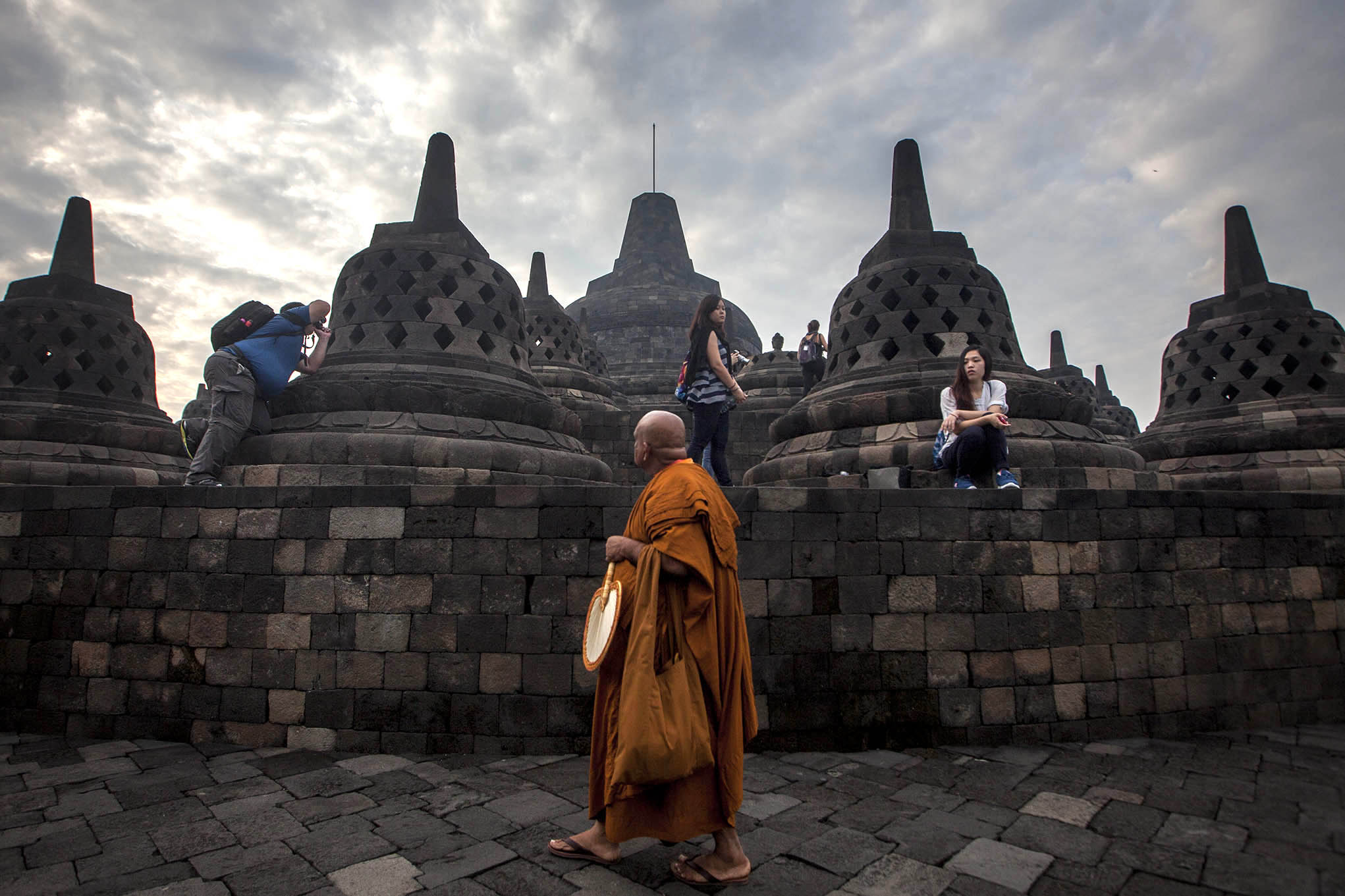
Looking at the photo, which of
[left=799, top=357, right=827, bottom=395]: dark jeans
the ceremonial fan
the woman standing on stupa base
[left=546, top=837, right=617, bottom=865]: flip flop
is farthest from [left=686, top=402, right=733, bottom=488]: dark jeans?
[left=799, top=357, right=827, bottom=395]: dark jeans

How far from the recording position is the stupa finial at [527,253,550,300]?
18.8m

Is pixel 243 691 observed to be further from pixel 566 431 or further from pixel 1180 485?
pixel 1180 485

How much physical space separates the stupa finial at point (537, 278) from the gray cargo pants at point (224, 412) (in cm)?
1320

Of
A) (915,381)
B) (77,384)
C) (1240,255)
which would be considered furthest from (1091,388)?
(77,384)

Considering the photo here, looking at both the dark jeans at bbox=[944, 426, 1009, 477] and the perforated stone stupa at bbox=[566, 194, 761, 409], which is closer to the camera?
the dark jeans at bbox=[944, 426, 1009, 477]

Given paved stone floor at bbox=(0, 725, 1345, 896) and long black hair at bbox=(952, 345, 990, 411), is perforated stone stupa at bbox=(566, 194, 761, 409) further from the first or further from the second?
paved stone floor at bbox=(0, 725, 1345, 896)

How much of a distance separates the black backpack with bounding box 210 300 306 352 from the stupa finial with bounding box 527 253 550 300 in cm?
1289

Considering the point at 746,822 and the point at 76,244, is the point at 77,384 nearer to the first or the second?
the point at 76,244

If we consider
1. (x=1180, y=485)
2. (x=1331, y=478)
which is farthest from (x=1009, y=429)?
(x=1331, y=478)

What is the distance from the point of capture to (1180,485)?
27.4 feet

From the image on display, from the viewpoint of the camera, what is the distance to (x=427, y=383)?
6566 millimetres

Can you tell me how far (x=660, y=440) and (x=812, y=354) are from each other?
867 centimetres

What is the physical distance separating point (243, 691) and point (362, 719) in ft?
2.86

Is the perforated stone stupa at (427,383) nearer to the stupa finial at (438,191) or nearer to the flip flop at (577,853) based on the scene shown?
the stupa finial at (438,191)
